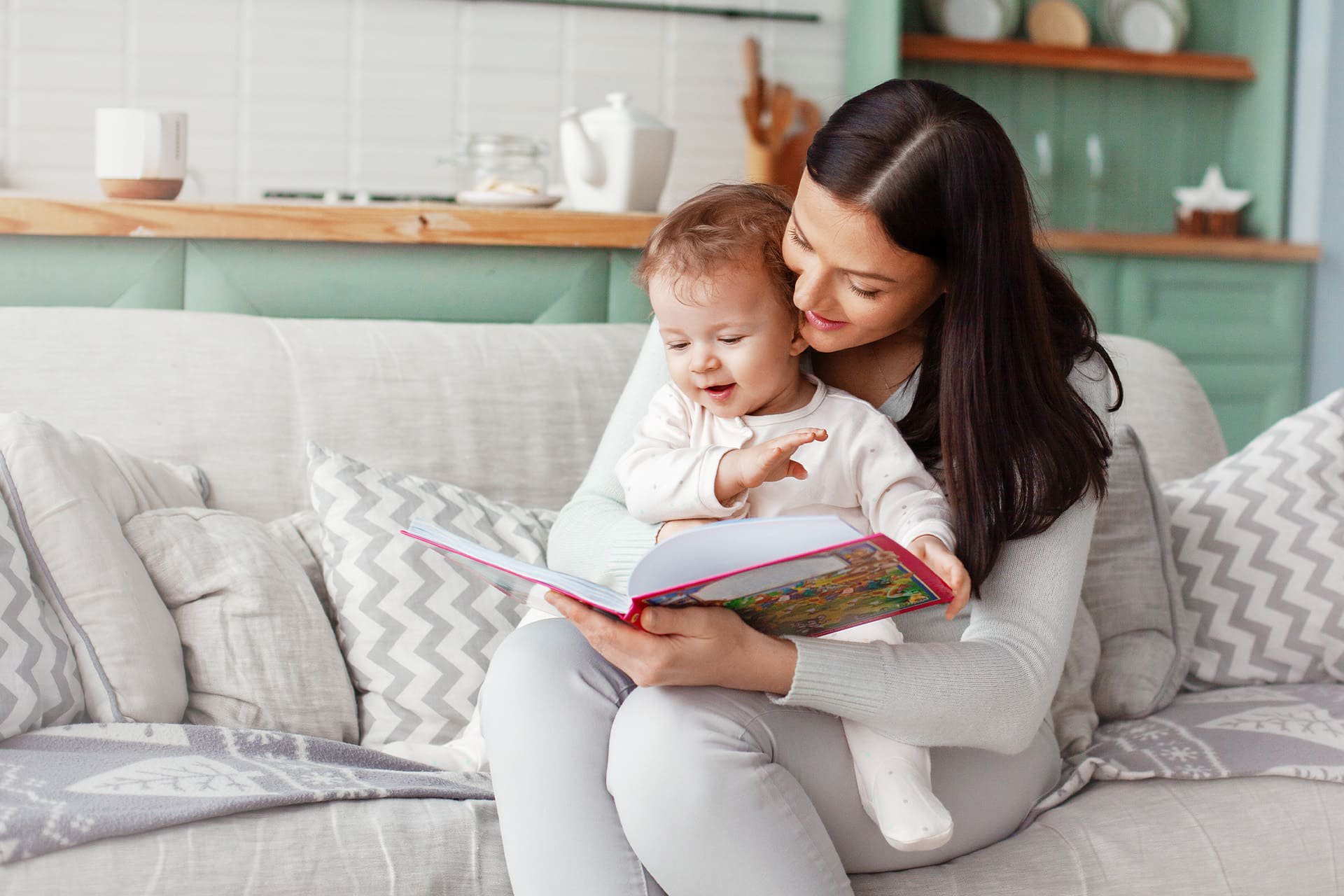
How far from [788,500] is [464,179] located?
6.95ft

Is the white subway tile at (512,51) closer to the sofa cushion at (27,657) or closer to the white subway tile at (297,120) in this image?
the white subway tile at (297,120)

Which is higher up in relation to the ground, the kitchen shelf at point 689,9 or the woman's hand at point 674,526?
the kitchen shelf at point 689,9

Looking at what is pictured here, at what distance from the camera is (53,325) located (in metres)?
1.69

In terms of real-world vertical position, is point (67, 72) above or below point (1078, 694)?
above

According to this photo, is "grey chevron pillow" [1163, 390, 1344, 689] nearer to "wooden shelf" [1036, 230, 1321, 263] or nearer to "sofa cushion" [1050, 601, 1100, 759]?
"sofa cushion" [1050, 601, 1100, 759]

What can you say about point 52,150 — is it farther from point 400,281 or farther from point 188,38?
point 400,281

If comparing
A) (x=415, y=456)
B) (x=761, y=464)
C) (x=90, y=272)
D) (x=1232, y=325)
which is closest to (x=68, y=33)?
(x=90, y=272)

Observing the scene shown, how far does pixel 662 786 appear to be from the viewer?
105 centimetres

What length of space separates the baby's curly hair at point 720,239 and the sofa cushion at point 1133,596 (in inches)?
25.3

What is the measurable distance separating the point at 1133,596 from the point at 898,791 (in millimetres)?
713

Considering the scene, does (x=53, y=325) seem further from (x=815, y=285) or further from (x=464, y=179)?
(x=464, y=179)

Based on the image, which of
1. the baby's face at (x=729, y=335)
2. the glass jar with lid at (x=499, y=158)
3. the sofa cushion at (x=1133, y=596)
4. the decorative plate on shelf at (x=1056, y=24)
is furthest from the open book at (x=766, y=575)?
the decorative plate on shelf at (x=1056, y=24)

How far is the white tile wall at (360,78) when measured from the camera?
295 centimetres

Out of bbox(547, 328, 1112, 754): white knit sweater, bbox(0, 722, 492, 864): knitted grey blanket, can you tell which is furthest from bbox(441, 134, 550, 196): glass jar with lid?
bbox(0, 722, 492, 864): knitted grey blanket
